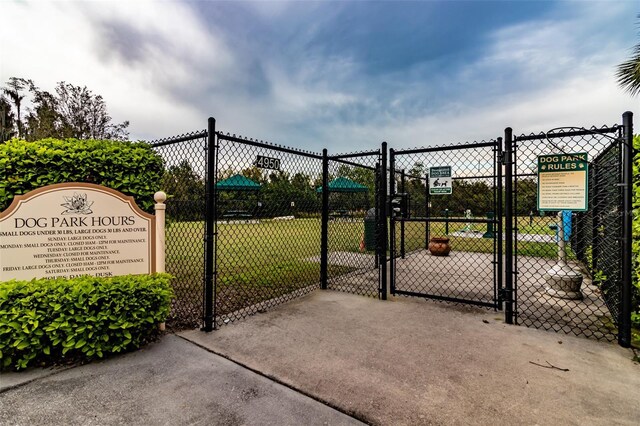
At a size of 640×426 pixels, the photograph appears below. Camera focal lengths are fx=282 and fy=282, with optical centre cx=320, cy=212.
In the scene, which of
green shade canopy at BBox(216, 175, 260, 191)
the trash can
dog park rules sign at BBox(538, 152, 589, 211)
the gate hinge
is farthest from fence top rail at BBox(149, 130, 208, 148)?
the trash can

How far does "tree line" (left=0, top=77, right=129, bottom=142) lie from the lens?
655 inches

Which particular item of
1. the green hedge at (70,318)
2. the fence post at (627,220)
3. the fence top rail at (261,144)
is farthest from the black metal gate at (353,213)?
the green hedge at (70,318)

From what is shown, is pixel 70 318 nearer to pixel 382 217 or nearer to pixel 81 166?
pixel 81 166

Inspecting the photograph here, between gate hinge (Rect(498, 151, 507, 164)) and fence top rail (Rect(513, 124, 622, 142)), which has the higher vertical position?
fence top rail (Rect(513, 124, 622, 142))

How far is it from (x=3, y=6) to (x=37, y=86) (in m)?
17.1

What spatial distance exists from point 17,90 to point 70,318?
27.5 meters

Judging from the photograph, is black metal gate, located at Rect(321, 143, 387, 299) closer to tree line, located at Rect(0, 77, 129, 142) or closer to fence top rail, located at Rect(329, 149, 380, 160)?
fence top rail, located at Rect(329, 149, 380, 160)

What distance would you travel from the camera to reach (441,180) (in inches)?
176

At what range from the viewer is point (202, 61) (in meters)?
7.32

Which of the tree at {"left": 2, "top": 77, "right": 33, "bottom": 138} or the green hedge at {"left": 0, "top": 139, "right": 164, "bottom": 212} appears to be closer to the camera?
the green hedge at {"left": 0, "top": 139, "right": 164, "bottom": 212}

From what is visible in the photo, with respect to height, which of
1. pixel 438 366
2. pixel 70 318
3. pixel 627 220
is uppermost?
pixel 627 220

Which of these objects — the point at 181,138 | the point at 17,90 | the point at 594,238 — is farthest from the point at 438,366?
the point at 17,90

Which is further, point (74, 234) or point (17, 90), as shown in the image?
point (17, 90)

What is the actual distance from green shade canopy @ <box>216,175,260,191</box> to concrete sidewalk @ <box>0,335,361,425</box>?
1.66m
